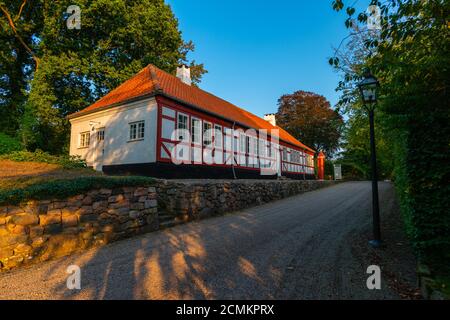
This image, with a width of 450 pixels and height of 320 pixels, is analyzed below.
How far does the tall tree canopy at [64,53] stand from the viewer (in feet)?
53.5

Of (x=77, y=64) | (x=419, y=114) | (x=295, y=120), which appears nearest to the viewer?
(x=419, y=114)

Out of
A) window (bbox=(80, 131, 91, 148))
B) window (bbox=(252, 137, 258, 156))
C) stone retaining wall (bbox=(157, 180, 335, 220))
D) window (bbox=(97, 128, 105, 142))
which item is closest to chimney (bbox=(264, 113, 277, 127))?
window (bbox=(252, 137, 258, 156))

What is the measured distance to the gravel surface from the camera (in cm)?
311

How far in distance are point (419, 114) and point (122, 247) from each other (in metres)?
5.94

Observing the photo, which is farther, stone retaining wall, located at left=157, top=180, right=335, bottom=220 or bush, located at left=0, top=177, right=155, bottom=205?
stone retaining wall, located at left=157, top=180, right=335, bottom=220

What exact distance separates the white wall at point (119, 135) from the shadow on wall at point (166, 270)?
6.23 m

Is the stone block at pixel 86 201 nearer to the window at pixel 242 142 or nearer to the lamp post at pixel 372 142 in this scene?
the lamp post at pixel 372 142

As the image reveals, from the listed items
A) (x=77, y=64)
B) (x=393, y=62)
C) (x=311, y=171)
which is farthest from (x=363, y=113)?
(x=311, y=171)

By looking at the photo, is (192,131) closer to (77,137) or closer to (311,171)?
(77,137)

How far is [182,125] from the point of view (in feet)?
40.4

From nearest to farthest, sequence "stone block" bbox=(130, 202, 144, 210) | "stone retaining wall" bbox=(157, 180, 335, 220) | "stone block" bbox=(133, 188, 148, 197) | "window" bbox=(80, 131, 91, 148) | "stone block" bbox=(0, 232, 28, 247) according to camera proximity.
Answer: "stone block" bbox=(0, 232, 28, 247) → "stone block" bbox=(130, 202, 144, 210) → "stone block" bbox=(133, 188, 148, 197) → "stone retaining wall" bbox=(157, 180, 335, 220) → "window" bbox=(80, 131, 91, 148)

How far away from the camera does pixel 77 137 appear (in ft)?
49.0

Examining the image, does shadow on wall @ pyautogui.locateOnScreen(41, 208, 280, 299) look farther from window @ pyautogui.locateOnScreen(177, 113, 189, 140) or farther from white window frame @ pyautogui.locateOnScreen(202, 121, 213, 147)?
white window frame @ pyautogui.locateOnScreen(202, 121, 213, 147)

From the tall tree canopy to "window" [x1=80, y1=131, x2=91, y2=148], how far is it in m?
3.21
